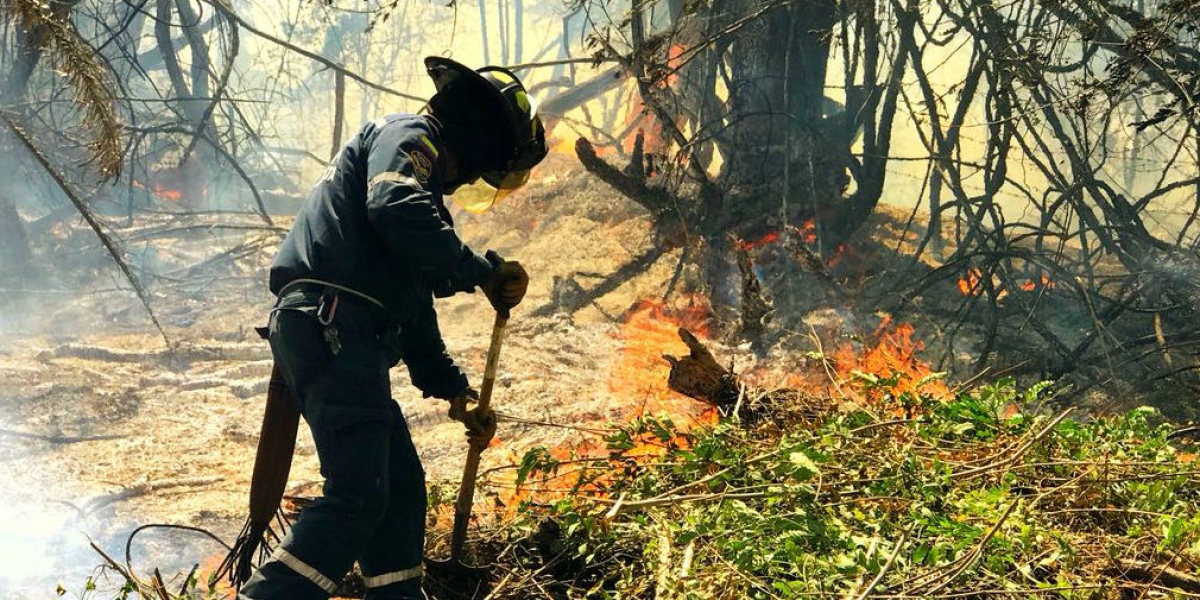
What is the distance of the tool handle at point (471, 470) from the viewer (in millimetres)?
3561

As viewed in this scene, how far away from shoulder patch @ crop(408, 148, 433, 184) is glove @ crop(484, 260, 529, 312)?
1.37 feet

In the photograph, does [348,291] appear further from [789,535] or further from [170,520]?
[170,520]

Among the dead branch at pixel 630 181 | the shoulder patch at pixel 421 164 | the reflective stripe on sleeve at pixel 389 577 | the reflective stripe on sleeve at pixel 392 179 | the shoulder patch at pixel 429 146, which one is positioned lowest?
the reflective stripe on sleeve at pixel 389 577

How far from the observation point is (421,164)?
3154mm

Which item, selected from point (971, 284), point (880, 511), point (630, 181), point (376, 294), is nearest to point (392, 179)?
point (376, 294)

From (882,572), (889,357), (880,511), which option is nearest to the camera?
(882,572)

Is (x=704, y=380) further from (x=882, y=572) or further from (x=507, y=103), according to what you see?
(x=882, y=572)

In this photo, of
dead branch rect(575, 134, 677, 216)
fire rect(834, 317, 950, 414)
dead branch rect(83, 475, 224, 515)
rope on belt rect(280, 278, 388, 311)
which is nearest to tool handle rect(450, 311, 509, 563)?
rope on belt rect(280, 278, 388, 311)

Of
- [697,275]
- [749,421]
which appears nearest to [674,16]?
[697,275]

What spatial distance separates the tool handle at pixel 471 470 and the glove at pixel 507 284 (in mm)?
109

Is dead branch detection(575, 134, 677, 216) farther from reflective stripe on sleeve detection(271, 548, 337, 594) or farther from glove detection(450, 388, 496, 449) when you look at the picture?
reflective stripe on sleeve detection(271, 548, 337, 594)

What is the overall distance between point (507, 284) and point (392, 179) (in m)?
0.58

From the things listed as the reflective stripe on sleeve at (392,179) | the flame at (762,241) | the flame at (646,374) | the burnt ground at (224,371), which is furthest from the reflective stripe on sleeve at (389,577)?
the flame at (762,241)

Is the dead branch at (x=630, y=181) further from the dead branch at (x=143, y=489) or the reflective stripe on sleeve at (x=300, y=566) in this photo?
the reflective stripe on sleeve at (x=300, y=566)
